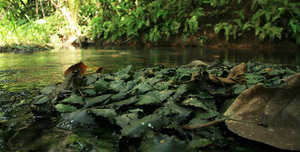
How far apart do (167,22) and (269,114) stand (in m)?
8.56

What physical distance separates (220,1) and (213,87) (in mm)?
7723

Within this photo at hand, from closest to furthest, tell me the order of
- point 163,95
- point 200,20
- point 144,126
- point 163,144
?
point 163,144 → point 144,126 → point 163,95 → point 200,20

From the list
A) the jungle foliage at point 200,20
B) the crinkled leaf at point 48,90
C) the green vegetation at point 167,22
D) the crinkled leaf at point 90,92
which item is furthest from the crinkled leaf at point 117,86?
the jungle foliage at point 200,20

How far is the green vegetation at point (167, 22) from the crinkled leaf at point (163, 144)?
591cm

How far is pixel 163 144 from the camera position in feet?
Result: 2.35

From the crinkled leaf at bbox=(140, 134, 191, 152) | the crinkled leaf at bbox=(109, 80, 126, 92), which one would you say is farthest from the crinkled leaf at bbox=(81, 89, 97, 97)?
the crinkled leaf at bbox=(140, 134, 191, 152)

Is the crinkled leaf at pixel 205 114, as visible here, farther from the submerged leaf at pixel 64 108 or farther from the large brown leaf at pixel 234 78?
the submerged leaf at pixel 64 108

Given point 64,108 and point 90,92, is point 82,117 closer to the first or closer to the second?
point 64,108

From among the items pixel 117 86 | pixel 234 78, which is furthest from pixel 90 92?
pixel 234 78

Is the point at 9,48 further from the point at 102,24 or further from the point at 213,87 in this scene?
the point at 213,87

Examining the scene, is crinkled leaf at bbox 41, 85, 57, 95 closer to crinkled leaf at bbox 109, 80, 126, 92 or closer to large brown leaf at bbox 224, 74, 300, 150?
crinkled leaf at bbox 109, 80, 126, 92

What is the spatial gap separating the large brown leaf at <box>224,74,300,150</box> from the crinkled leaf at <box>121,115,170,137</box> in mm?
275

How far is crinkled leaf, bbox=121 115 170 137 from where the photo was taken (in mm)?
817

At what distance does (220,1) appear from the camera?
8.10 meters
